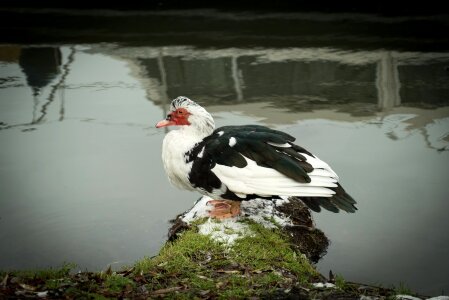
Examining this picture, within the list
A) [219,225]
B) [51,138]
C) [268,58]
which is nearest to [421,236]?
[219,225]

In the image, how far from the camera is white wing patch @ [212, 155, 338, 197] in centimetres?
382

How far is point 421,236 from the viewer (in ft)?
14.6

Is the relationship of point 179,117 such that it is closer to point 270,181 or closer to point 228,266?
point 270,181

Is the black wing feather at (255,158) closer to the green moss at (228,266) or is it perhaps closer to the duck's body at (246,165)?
the duck's body at (246,165)

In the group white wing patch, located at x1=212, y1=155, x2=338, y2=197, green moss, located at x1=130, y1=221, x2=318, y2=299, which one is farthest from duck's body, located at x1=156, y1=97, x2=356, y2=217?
green moss, located at x1=130, y1=221, x2=318, y2=299

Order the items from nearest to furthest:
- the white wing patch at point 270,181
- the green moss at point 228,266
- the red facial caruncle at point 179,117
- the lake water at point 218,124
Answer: the green moss at point 228,266 < the white wing patch at point 270,181 < the red facial caruncle at point 179,117 < the lake water at point 218,124

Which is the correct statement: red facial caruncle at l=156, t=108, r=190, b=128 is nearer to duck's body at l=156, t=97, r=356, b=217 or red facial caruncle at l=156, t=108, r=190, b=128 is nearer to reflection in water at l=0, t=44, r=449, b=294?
duck's body at l=156, t=97, r=356, b=217

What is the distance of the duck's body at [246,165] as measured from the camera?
3846mm

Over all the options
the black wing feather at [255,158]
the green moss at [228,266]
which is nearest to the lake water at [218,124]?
the green moss at [228,266]

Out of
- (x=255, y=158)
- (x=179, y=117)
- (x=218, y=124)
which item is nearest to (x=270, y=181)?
(x=255, y=158)

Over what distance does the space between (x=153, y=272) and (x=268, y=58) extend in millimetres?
4836

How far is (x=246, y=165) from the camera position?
393 cm

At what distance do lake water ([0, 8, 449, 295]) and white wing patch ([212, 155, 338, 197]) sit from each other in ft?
2.14

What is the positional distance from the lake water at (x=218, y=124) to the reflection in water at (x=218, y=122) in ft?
0.05
